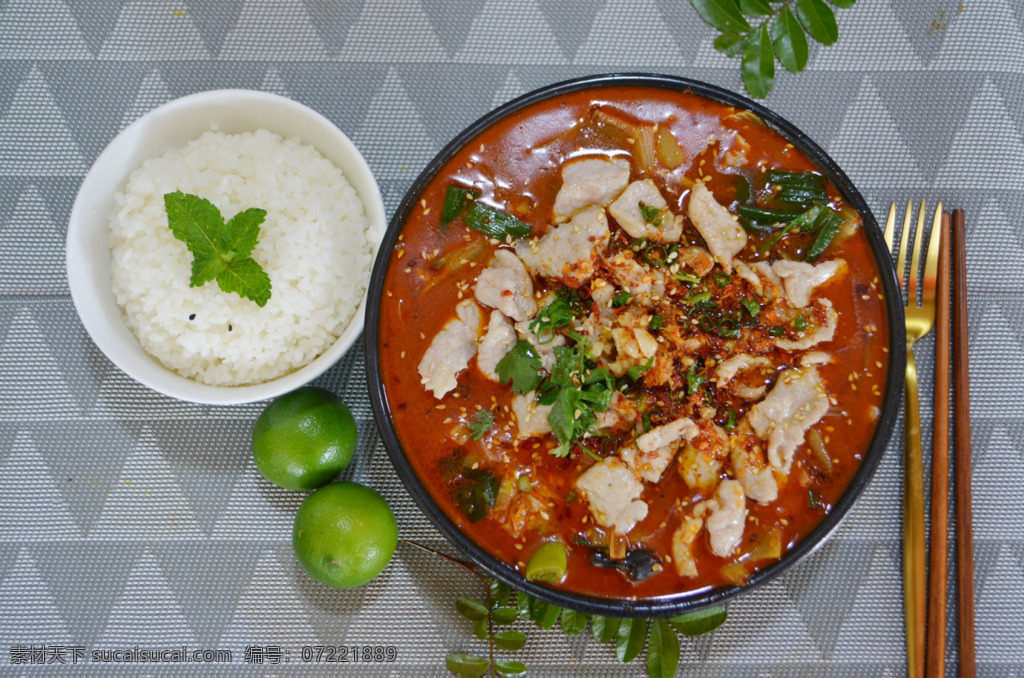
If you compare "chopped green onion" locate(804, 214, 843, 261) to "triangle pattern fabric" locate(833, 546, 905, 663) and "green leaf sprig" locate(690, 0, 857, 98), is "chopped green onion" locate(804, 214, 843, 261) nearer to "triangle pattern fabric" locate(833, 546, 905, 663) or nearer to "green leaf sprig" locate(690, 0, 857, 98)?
"green leaf sprig" locate(690, 0, 857, 98)

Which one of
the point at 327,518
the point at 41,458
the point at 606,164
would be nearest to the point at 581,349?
the point at 606,164

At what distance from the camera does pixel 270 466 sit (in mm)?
2367

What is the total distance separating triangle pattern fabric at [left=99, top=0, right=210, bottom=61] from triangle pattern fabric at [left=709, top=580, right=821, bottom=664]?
2979 mm

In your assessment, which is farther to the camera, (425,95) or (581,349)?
(425,95)

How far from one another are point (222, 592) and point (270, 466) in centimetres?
66

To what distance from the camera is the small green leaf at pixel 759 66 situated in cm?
271

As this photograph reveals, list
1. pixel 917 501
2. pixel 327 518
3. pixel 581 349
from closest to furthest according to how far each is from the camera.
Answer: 1. pixel 581 349
2. pixel 327 518
3. pixel 917 501

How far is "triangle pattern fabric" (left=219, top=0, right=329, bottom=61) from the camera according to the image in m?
2.74

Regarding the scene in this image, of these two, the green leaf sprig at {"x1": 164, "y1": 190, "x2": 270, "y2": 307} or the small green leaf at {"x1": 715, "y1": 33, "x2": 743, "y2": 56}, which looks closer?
the green leaf sprig at {"x1": 164, "y1": 190, "x2": 270, "y2": 307}

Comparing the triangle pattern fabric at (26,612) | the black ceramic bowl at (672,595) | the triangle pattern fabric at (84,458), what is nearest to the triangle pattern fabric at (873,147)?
the black ceramic bowl at (672,595)

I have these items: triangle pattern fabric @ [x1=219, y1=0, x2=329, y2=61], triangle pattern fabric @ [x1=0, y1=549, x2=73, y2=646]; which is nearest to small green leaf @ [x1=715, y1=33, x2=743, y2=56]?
triangle pattern fabric @ [x1=219, y1=0, x2=329, y2=61]

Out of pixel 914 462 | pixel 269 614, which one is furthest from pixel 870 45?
pixel 269 614

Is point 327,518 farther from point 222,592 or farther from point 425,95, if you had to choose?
point 425,95

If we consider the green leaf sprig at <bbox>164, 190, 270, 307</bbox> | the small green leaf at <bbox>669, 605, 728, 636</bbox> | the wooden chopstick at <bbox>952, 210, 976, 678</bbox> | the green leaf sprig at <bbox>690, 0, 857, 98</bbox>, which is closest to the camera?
the green leaf sprig at <bbox>164, 190, 270, 307</bbox>
